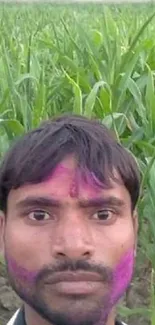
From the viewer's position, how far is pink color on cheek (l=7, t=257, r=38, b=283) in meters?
1.23

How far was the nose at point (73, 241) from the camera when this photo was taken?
120 centimetres

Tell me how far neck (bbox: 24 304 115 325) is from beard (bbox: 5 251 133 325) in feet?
0.04

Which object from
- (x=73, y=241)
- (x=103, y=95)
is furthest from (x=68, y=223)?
(x=103, y=95)

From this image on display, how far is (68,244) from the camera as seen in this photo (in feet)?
3.94

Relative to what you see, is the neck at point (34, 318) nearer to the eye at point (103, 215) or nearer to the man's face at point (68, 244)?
the man's face at point (68, 244)

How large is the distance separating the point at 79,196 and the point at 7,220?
0.31 ft

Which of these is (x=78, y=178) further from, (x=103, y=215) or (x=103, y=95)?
(x=103, y=95)

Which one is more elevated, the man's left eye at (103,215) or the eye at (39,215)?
the eye at (39,215)

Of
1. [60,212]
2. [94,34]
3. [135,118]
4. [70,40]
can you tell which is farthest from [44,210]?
[94,34]

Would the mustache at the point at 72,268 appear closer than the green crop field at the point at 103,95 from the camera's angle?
Yes

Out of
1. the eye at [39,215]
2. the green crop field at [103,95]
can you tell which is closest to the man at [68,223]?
the eye at [39,215]

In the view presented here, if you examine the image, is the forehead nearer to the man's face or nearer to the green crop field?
the man's face

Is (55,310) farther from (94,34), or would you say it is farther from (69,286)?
(94,34)

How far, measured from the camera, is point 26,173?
1.24 m
